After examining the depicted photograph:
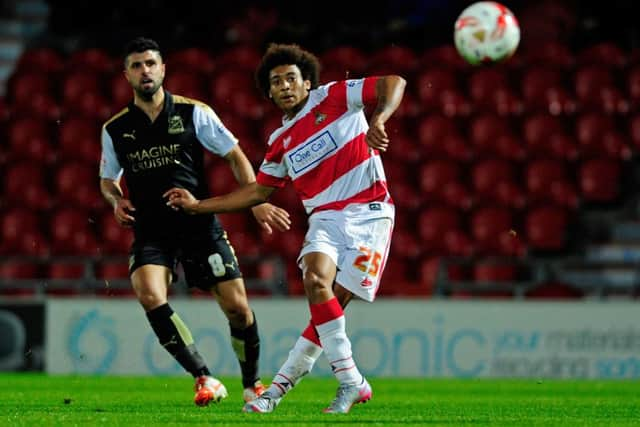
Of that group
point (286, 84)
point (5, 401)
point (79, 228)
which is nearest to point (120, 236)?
point (79, 228)

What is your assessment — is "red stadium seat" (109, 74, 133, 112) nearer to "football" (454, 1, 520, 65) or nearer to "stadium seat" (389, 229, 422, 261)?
"stadium seat" (389, 229, 422, 261)

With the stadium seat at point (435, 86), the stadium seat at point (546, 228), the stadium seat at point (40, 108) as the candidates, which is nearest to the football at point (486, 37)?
the stadium seat at point (546, 228)

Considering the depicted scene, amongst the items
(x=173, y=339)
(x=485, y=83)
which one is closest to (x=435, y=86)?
(x=485, y=83)

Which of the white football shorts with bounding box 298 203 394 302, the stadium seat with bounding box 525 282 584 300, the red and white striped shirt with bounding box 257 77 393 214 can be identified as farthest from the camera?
the stadium seat with bounding box 525 282 584 300

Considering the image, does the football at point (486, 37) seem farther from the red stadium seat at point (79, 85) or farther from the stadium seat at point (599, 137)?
the red stadium seat at point (79, 85)

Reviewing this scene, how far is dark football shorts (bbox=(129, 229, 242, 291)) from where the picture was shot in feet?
24.8

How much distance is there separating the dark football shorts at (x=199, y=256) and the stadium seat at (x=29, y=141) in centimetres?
902

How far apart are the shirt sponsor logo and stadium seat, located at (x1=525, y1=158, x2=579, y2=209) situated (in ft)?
28.3

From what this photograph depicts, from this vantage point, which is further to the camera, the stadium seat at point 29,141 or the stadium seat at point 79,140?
the stadium seat at point 29,141

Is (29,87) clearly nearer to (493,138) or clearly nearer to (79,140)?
(79,140)

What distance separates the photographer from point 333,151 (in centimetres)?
676

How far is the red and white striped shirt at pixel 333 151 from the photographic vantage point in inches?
266

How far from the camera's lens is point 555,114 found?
16.0 metres

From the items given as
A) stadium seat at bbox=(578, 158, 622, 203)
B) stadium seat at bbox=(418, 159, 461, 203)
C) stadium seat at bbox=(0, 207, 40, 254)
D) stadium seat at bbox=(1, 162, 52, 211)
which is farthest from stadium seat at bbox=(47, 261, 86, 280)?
stadium seat at bbox=(578, 158, 622, 203)
